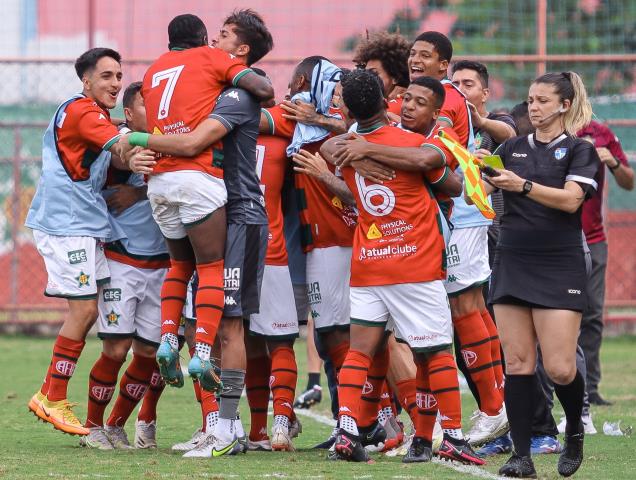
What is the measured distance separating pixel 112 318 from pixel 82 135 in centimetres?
109

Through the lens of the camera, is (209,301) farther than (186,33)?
No

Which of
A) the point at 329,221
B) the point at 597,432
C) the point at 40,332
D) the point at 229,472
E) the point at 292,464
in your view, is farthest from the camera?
the point at 40,332

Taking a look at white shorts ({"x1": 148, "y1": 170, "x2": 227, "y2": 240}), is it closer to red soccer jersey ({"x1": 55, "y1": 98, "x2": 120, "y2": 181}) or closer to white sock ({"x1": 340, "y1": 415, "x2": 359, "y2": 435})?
red soccer jersey ({"x1": 55, "y1": 98, "x2": 120, "y2": 181})

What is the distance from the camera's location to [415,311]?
6.69m

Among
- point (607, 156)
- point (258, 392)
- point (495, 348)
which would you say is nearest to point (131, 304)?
point (258, 392)

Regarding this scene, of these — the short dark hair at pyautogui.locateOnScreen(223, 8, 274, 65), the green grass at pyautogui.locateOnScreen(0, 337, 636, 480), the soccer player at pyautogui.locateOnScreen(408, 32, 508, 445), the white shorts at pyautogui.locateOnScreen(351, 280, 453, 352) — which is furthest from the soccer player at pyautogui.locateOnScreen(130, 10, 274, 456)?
the soccer player at pyautogui.locateOnScreen(408, 32, 508, 445)

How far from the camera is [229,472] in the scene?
20.6 feet

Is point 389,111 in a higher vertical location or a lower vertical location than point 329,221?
higher

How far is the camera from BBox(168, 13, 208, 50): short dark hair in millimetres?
7219

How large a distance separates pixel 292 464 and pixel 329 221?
162 centimetres

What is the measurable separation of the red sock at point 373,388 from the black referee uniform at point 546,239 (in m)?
1.04

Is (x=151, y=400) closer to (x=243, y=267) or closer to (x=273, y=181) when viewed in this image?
(x=243, y=267)

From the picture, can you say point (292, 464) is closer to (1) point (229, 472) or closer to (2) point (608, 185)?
(1) point (229, 472)

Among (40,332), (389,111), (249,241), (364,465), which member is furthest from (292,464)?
(40,332)
